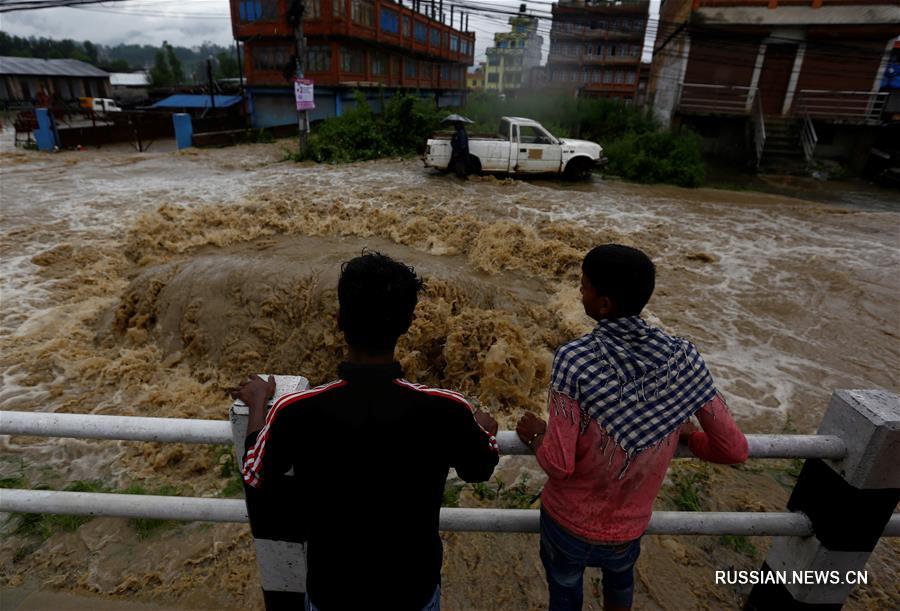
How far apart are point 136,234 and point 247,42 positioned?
2045 centimetres

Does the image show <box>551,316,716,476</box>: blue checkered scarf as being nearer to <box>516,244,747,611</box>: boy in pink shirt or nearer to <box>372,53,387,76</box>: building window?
<box>516,244,747,611</box>: boy in pink shirt

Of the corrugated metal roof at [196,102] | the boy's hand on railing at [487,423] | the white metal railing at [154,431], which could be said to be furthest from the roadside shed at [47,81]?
the boy's hand on railing at [487,423]

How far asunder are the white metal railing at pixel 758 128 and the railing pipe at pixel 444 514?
2145 cm

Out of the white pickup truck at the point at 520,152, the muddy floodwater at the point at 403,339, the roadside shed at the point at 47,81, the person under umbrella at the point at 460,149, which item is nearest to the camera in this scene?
the muddy floodwater at the point at 403,339

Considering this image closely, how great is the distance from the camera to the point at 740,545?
10.4 ft

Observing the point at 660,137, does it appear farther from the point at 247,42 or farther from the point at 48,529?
the point at 247,42

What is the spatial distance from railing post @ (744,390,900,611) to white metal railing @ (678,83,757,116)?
74.2 feet

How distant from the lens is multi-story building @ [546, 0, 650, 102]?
33.6m

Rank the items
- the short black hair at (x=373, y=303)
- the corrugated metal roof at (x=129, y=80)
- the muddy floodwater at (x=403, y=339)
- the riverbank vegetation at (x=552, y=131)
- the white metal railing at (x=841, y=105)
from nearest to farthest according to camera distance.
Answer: the short black hair at (x=373, y=303)
the muddy floodwater at (x=403, y=339)
the riverbank vegetation at (x=552, y=131)
the white metal railing at (x=841, y=105)
the corrugated metal roof at (x=129, y=80)

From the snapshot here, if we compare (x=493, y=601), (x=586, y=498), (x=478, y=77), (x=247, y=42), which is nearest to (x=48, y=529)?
(x=493, y=601)

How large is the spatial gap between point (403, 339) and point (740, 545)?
12.4 feet

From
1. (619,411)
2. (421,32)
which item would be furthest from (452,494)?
(421,32)

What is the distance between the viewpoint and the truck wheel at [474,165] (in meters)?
14.7

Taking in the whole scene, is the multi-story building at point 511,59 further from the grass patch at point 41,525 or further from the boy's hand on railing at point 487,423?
the boy's hand on railing at point 487,423
